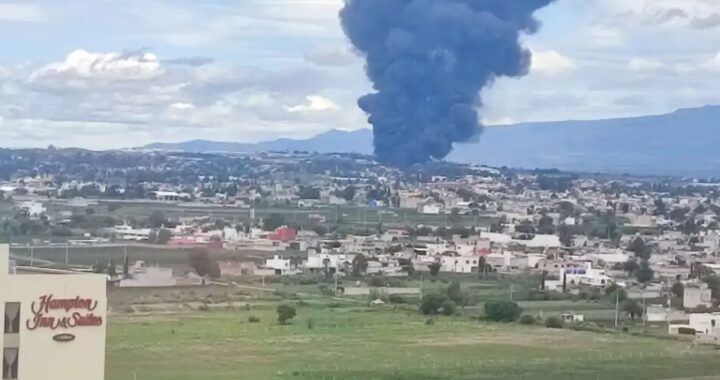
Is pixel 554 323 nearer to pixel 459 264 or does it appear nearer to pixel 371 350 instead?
pixel 371 350

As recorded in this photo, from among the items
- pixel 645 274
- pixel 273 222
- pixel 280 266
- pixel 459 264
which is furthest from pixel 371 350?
pixel 273 222

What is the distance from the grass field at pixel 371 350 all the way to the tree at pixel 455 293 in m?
0.76

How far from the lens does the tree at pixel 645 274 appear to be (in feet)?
56.0

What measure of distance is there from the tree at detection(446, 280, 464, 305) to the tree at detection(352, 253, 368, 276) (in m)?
1.07

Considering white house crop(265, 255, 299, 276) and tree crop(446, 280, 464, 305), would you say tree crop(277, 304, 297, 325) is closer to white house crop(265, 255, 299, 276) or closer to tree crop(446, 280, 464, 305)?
tree crop(446, 280, 464, 305)

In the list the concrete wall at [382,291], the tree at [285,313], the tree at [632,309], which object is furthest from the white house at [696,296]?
the tree at [285,313]

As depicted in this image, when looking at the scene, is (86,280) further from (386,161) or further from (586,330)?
(386,161)

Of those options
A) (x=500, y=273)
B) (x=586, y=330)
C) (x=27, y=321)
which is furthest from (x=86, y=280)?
(x=500, y=273)

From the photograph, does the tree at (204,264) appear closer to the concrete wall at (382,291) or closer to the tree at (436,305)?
the concrete wall at (382,291)

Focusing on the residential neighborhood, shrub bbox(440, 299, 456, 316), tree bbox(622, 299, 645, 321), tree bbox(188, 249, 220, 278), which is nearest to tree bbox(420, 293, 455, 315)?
shrub bbox(440, 299, 456, 316)

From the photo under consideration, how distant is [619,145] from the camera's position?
47938mm

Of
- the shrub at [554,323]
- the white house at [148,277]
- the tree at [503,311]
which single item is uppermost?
the white house at [148,277]

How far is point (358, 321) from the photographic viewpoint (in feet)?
42.9

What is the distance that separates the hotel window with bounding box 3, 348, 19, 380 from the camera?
6.20m
